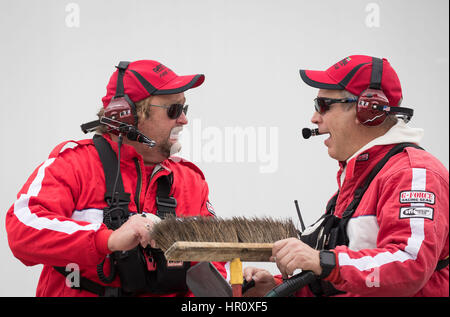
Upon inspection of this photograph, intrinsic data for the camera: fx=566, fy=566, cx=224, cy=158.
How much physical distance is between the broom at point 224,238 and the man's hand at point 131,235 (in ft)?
0.19

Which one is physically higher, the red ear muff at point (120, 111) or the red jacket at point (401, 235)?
the red ear muff at point (120, 111)

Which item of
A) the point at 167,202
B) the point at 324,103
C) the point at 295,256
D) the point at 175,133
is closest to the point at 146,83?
the point at 175,133

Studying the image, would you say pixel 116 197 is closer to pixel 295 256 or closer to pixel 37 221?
pixel 37 221

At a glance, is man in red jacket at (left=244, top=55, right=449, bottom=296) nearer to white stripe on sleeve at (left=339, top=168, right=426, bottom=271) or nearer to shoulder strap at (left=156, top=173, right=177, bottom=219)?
white stripe on sleeve at (left=339, top=168, right=426, bottom=271)

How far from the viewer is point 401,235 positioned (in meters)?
2.14

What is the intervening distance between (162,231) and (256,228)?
39cm

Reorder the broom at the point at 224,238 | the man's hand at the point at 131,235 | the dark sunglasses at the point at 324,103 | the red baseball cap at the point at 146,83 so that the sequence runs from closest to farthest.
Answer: the broom at the point at 224,238
the man's hand at the point at 131,235
the dark sunglasses at the point at 324,103
the red baseball cap at the point at 146,83


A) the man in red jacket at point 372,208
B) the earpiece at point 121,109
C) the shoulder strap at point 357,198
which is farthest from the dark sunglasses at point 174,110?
the shoulder strap at point 357,198

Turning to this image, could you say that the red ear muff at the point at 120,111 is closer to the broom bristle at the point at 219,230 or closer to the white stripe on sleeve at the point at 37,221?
the white stripe on sleeve at the point at 37,221

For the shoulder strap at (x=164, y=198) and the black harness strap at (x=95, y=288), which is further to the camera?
the shoulder strap at (x=164, y=198)

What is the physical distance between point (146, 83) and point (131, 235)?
2.98 feet

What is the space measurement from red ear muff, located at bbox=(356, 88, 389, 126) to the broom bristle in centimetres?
63

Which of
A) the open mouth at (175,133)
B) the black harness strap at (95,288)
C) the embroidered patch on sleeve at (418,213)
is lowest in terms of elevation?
the black harness strap at (95,288)

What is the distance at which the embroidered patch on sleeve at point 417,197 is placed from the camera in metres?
2.18
